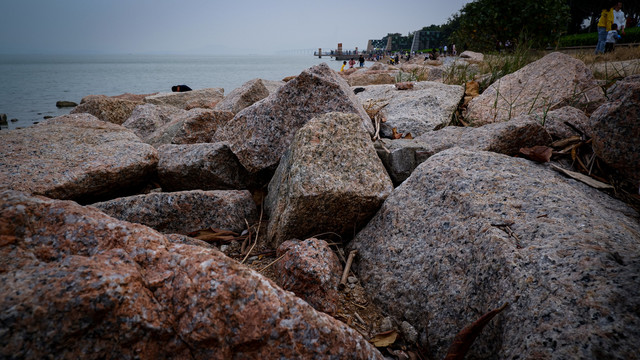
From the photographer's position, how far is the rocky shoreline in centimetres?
100

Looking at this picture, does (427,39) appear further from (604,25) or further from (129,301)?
(129,301)

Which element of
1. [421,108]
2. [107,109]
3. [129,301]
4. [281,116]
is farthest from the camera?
[107,109]

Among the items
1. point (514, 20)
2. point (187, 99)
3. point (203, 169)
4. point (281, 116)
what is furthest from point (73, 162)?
point (514, 20)

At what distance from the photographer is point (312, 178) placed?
1.96m

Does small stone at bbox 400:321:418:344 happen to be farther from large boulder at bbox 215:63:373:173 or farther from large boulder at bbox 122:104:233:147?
large boulder at bbox 122:104:233:147

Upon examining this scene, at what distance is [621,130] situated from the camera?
6.44 ft

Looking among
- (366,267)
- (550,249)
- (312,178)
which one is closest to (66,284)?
(312,178)

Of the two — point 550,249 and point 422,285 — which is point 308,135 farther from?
point 550,249

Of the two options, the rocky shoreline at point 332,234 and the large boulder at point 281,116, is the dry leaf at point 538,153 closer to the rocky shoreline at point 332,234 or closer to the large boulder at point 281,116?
the rocky shoreline at point 332,234

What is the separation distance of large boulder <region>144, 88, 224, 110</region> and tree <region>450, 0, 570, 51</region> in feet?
47.2

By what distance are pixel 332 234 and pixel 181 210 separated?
3.75 feet

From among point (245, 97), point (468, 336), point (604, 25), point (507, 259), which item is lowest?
point (468, 336)

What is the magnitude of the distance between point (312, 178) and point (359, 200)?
0.35m

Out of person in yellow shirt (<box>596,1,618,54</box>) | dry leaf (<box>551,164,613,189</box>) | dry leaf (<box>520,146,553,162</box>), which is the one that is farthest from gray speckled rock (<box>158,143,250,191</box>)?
person in yellow shirt (<box>596,1,618,54</box>)
